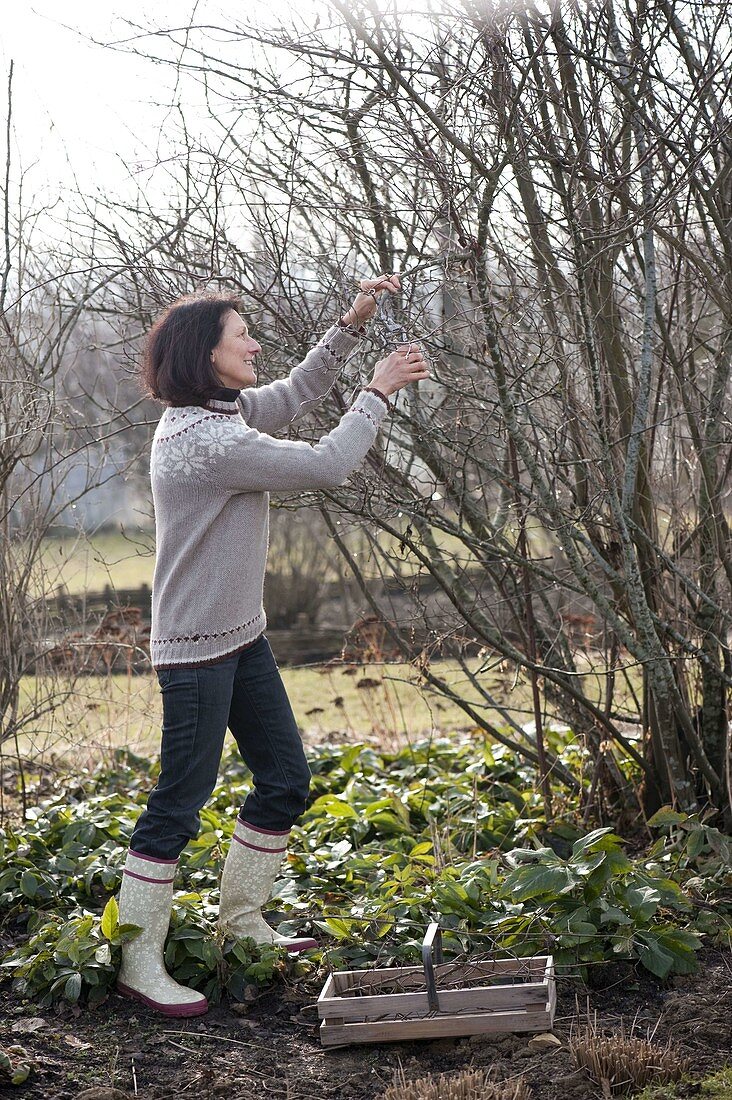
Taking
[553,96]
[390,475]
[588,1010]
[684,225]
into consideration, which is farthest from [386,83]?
[588,1010]

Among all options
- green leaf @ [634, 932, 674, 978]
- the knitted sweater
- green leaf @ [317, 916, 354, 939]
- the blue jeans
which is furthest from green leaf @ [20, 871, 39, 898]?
green leaf @ [634, 932, 674, 978]

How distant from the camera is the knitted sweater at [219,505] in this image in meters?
3.06

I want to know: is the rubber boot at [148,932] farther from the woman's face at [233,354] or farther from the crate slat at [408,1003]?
the woman's face at [233,354]

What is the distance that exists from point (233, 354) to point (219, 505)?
433mm

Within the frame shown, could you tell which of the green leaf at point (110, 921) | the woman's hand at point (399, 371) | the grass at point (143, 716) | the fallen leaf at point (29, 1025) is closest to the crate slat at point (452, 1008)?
the green leaf at point (110, 921)

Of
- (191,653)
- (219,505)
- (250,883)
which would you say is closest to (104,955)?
(250,883)

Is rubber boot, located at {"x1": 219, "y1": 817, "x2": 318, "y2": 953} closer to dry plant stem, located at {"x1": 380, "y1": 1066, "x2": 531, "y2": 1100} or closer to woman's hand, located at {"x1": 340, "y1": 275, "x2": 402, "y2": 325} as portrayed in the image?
dry plant stem, located at {"x1": 380, "y1": 1066, "x2": 531, "y2": 1100}

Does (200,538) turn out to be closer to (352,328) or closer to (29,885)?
(352,328)

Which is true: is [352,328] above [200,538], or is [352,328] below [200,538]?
above

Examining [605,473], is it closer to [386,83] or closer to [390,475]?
[390,475]

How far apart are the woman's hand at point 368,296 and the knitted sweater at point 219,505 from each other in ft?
1.14

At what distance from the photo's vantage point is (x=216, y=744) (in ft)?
10.6

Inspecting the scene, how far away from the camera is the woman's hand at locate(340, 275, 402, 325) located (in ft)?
10.6

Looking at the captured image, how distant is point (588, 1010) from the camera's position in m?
3.00
